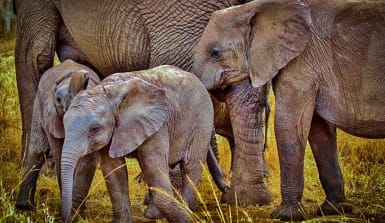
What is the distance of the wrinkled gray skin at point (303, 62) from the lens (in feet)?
18.5

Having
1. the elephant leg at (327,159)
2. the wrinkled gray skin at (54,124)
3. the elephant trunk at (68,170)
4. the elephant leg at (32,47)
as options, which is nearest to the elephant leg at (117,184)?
the wrinkled gray skin at (54,124)

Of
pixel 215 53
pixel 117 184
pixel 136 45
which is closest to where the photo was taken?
pixel 117 184

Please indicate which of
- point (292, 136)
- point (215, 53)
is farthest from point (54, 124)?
point (292, 136)

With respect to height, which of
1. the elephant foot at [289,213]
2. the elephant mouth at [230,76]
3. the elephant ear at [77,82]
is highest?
the elephant ear at [77,82]

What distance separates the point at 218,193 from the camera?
6941 mm

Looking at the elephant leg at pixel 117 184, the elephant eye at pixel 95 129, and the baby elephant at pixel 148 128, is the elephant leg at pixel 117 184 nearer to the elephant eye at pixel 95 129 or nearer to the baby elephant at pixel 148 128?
the baby elephant at pixel 148 128

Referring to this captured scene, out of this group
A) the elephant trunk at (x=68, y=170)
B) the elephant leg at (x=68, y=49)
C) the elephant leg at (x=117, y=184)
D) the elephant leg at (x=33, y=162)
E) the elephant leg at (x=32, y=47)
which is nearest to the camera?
the elephant trunk at (x=68, y=170)

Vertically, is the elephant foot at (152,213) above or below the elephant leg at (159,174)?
below

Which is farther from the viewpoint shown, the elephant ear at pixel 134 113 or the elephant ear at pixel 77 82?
the elephant ear at pixel 77 82

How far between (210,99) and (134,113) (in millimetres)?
693

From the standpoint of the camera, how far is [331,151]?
6242 millimetres

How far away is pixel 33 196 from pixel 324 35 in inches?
86.4

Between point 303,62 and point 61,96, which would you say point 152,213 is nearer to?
point 61,96

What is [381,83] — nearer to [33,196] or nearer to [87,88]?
[87,88]
